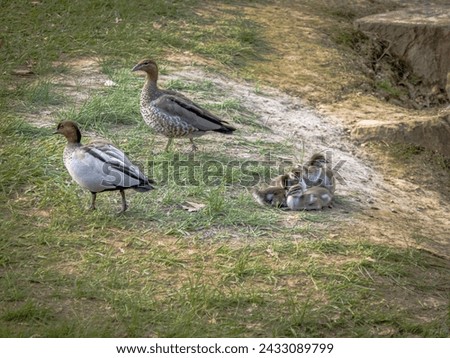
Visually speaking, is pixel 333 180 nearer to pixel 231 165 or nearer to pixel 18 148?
pixel 231 165

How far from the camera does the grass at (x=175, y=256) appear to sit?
639 cm

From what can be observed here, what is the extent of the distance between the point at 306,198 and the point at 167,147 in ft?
5.31

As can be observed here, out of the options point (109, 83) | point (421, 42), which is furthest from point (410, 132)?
point (109, 83)

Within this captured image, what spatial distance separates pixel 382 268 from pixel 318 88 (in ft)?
15.0

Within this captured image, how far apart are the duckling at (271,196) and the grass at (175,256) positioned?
0.37ft

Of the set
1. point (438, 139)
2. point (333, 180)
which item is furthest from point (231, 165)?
point (438, 139)

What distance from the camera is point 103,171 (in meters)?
7.41

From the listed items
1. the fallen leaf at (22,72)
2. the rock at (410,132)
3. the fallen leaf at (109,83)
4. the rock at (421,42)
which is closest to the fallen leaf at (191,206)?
the fallen leaf at (109,83)

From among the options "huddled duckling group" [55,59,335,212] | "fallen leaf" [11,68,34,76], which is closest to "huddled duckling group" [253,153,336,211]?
"huddled duckling group" [55,59,335,212]

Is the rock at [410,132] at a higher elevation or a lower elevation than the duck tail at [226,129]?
lower

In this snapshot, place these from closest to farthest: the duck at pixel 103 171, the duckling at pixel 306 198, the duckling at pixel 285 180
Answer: the duck at pixel 103 171 → the duckling at pixel 306 198 → the duckling at pixel 285 180

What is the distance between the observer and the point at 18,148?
28.3 feet

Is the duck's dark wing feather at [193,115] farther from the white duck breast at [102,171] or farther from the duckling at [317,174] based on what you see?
the white duck breast at [102,171]

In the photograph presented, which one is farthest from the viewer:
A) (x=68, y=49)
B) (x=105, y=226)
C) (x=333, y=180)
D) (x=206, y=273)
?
(x=68, y=49)
